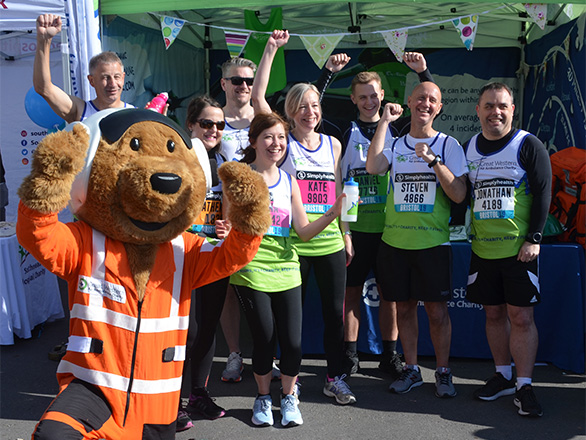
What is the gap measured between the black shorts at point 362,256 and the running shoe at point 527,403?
3.94 ft

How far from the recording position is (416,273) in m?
3.74

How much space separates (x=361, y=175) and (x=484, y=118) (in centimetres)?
87

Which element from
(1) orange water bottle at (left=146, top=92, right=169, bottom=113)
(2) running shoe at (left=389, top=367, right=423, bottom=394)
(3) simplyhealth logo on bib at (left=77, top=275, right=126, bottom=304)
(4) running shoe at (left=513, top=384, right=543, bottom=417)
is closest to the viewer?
(3) simplyhealth logo on bib at (left=77, top=275, right=126, bottom=304)

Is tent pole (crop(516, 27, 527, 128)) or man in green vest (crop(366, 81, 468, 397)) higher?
tent pole (crop(516, 27, 527, 128))

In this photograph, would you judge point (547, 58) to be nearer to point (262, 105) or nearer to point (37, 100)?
point (262, 105)

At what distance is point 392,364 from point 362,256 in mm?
778

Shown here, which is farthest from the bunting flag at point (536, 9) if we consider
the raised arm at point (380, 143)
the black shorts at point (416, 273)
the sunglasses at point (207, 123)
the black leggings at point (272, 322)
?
the black leggings at point (272, 322)

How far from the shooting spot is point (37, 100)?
13.8ft

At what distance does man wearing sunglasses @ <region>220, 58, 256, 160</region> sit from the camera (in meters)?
3.78

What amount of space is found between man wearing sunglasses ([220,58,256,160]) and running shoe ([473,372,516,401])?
2.14 m

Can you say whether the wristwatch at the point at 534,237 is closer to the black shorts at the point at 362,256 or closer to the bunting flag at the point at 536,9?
the black shorts at the point at 362,256

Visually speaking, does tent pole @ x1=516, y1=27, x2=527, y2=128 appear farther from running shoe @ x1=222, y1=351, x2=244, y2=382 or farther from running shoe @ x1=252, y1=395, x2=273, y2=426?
running shoe @ x1=252, y1=395, x2=273, y2=426

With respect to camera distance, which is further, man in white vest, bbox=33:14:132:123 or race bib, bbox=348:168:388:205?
race bib, bbox=348:168:388:205

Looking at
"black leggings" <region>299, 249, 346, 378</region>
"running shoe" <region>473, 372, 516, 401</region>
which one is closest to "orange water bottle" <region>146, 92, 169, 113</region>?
"black leggings" <region>299, 249, 346, 378</region>
